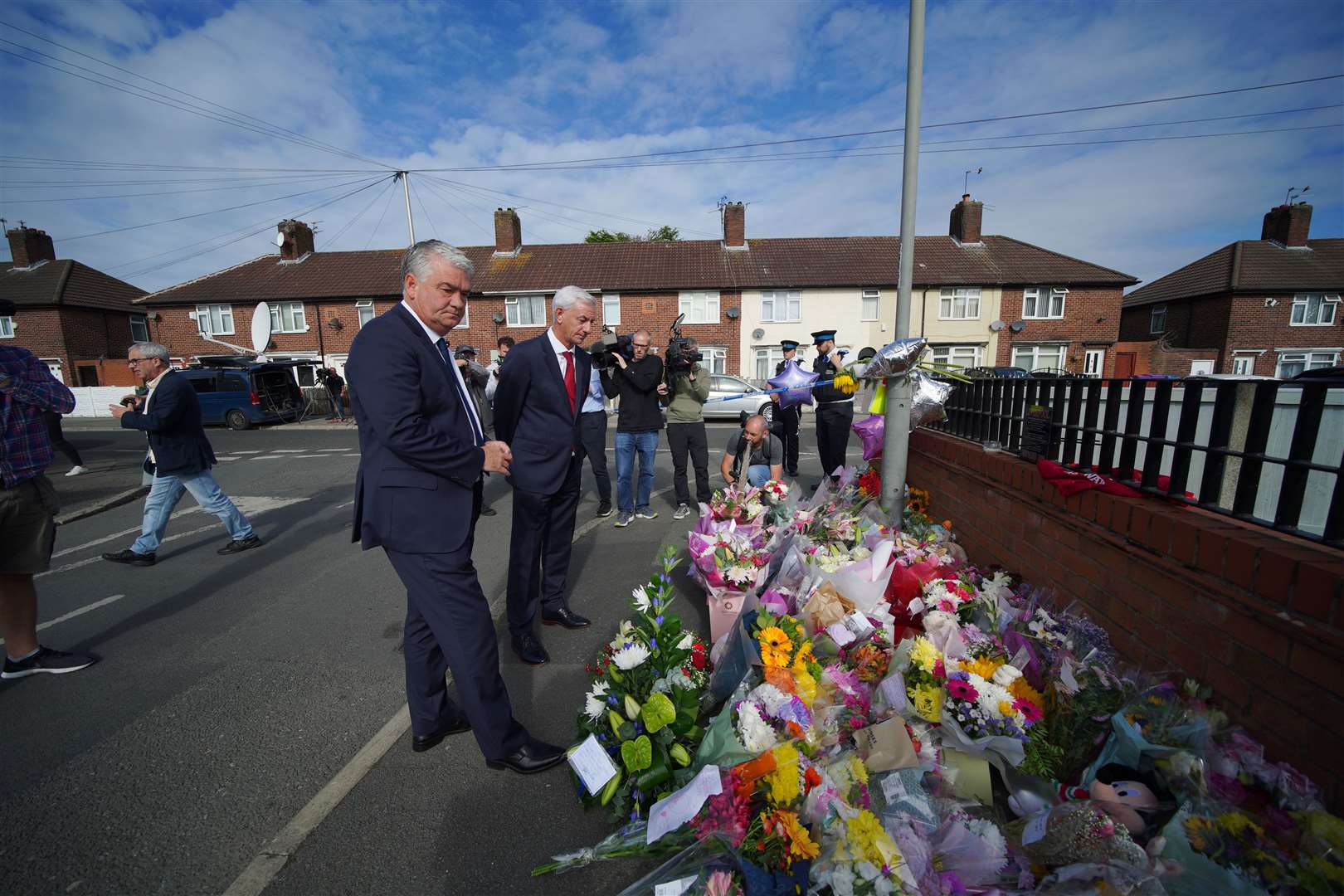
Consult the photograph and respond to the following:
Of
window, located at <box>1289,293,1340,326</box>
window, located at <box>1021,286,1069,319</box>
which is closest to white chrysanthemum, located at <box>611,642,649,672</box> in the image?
window, located at <box>1021,286,1069,319</box>

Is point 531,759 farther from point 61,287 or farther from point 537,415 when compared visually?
point 61,287

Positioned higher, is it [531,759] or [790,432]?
[790,432]

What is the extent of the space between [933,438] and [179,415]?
19.3 ft

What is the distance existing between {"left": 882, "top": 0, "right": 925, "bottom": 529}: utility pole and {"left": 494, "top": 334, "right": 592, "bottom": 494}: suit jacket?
75.5 inches

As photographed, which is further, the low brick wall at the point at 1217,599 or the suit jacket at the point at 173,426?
the suit jacket at the point at 173,426

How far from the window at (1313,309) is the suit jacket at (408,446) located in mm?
36145

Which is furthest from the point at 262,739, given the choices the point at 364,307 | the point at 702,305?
the point at 364,307

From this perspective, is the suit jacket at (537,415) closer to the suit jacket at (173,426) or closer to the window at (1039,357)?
the suit jacket at (173,426)

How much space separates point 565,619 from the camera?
360 centimetres

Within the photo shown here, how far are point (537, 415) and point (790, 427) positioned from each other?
13.0 ft

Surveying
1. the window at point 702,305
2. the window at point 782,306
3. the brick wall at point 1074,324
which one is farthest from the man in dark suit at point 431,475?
the brick wall at point 1074,324

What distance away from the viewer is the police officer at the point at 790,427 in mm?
6457

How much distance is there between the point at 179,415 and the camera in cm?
466

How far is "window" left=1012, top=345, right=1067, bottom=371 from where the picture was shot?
2459 centimetres
